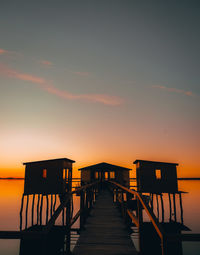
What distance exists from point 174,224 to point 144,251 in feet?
43.1

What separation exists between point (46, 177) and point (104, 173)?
Result: 13.5m

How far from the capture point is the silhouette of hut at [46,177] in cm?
1847

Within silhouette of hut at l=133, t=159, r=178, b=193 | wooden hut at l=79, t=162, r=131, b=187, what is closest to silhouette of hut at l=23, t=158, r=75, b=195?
silhouette of hut at l=133, t=159, r=178, b=193

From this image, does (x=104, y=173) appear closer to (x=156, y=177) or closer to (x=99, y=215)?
(x=156, y=177)

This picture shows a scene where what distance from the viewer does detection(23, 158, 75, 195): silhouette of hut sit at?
18.5 meters

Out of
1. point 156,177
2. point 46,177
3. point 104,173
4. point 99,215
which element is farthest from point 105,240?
point 104,173

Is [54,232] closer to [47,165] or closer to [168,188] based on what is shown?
[47,165]

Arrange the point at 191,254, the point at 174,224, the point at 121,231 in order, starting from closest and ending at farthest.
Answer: the point at 121,231 → the point at 174,224 → the point at 191,254

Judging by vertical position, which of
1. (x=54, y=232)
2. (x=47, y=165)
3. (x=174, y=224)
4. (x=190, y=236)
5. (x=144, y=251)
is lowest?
(x=174, y=224)

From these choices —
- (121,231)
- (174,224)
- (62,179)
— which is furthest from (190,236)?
(62,179)

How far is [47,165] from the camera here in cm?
1919

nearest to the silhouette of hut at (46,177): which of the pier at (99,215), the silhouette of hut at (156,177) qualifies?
the pier at (99,215)

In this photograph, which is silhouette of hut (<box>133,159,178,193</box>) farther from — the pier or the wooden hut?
the wooden hut

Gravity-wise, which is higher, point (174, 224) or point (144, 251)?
point (144, 251)
